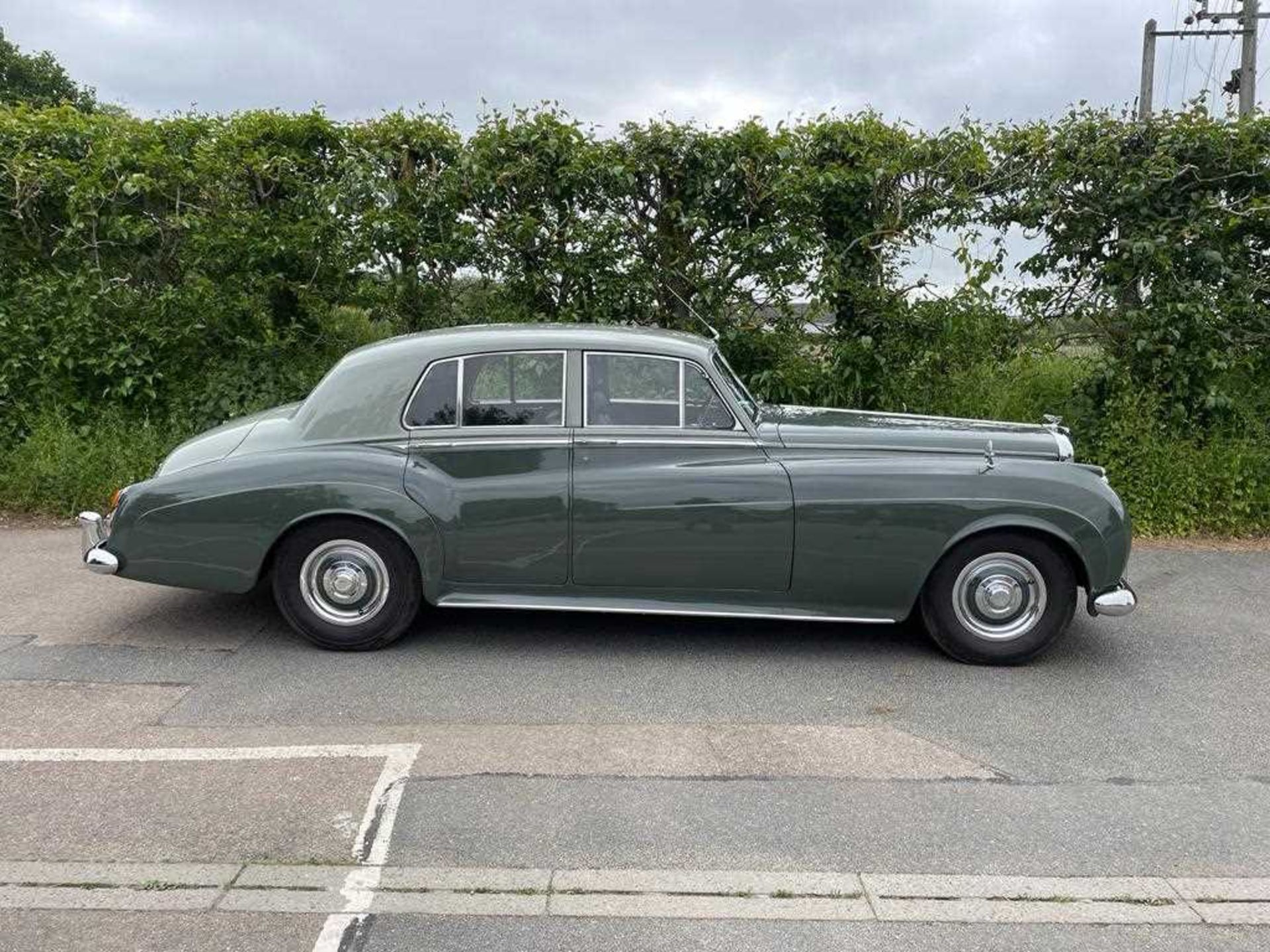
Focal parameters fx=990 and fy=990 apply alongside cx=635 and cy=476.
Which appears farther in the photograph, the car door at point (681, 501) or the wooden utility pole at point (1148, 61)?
the wooden utility pole at point (1148, 61)

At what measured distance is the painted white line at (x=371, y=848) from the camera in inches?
110

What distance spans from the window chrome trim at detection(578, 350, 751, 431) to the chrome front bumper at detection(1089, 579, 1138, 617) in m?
1.83

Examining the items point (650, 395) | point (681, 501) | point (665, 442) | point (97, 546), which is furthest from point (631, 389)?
point (97, 546)

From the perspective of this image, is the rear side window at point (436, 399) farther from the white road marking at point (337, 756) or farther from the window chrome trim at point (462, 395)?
the white road marking at point (337, 756)

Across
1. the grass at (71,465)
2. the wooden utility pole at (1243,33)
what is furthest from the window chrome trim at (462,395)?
the wooden utility pole at (1243,33)

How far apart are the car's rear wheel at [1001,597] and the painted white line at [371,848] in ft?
8.49

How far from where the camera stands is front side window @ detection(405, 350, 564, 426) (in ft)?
16.2

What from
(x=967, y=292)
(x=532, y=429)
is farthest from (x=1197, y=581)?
(x=532, y=429)

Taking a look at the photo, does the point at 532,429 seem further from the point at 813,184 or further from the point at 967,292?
the point at 967,292

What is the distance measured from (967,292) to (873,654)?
388 centimetres

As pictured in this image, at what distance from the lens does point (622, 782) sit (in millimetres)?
3607

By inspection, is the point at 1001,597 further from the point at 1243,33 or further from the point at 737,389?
the point at 1243,33

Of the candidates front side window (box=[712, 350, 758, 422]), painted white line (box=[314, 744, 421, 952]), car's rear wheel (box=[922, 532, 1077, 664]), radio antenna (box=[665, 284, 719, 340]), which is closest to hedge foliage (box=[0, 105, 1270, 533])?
radio antenna (box=[665, 284, 719, 340])

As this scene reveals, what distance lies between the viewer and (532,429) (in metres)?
4.88
